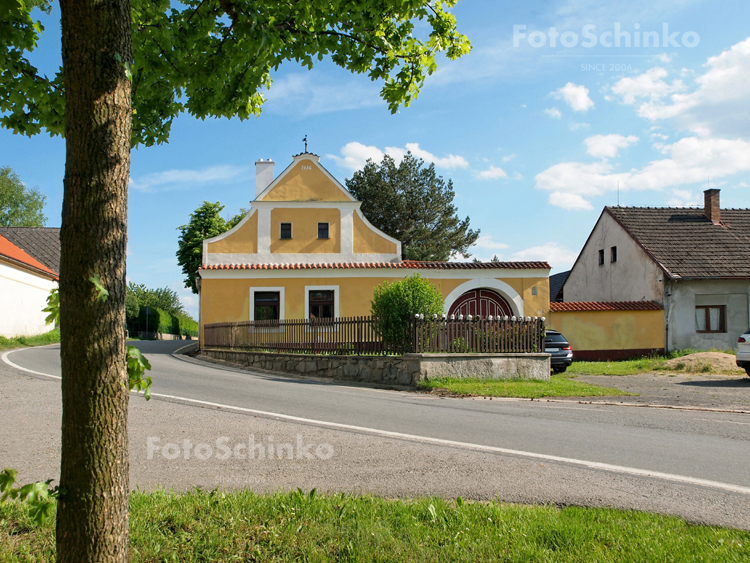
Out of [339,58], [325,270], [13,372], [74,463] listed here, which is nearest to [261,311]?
[325,270]

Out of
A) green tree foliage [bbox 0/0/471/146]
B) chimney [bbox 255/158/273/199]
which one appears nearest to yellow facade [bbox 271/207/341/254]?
chimney [bbox 255/158/273/199]

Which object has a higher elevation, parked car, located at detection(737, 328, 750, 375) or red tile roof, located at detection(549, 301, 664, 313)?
red tile roof, located at detection(549, 301, 664, 313)

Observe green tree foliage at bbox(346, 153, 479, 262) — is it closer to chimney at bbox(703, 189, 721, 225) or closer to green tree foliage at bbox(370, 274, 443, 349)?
chimney at bbox(703, 189, 721, 225)

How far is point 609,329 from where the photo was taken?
25391 millimetres

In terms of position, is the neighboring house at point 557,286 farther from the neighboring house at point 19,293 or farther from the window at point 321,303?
the neighboring house at point 19,293

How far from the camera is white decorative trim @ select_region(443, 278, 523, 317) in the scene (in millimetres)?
25891

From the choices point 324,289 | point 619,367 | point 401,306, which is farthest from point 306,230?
point 619,367

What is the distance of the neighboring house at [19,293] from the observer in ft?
88.1

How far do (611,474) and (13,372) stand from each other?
532 inches

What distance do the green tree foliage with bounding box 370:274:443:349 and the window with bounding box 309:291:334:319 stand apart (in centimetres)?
1039

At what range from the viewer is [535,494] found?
4.70 metres

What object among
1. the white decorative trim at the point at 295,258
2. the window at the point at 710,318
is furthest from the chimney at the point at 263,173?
the window at the point at 710,318

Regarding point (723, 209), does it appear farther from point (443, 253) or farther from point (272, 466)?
point (272, 466)

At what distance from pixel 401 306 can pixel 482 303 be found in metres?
11.9
